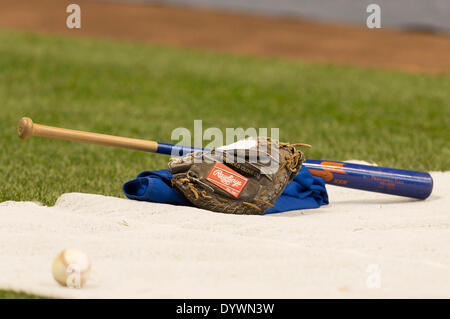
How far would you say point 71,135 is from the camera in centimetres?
375

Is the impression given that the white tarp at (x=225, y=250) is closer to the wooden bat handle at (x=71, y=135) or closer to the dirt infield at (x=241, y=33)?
the wooden bat handle at (x=71, y=135)

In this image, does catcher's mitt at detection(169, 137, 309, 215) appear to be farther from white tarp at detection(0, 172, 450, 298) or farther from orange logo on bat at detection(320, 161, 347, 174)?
orange logo on bat at detection(320, 161, 347, 174)

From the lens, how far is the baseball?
8.34 ft

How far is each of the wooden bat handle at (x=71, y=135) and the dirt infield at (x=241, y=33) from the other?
7448 millimetres

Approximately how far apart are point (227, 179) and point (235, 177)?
45 mm

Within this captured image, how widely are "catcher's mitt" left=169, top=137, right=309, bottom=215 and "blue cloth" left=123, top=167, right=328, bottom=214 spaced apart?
8 cm

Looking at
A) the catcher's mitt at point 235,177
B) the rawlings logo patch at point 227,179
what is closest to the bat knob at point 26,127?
the catcher's mitt at point 235,177

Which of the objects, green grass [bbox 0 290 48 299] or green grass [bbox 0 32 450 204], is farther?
green grass [bbox 0 32 450 204]

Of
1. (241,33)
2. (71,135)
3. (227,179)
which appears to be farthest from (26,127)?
(241,33)

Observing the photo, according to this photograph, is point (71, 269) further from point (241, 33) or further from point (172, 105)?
point (241, 33)

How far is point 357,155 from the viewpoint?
5.39 metres

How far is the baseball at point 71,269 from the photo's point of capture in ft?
8.34

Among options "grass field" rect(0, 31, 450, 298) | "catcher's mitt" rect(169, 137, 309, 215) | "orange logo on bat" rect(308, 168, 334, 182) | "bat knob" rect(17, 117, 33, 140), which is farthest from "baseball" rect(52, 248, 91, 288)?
"orange logo on bat" rect(308, 168, 334, 182)

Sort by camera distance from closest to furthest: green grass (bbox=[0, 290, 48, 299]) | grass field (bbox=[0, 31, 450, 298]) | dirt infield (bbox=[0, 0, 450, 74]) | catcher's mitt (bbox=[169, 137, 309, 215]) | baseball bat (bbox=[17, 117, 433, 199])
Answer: green grass (bbox=[0, 290, 48, 299]) → catcher's mitt (bbox=[169, 137, 309, 215]) → baseball bat (bbox=[17, 117, 433, 199]) → grass field (bbox=[0, 31, 450, 298]) → dirt infield (bbox=[0, 0, 450, 74])
